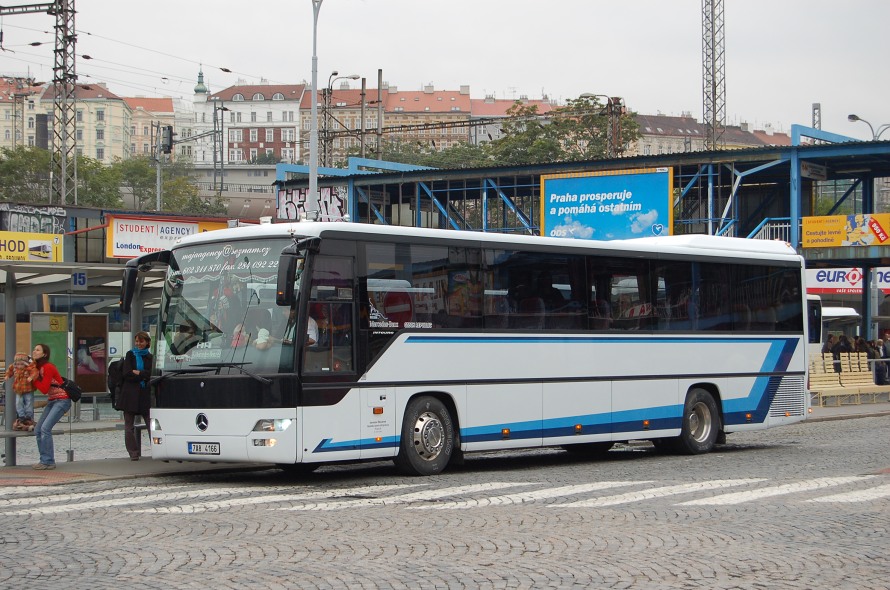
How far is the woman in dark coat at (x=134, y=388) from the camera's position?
675 inches

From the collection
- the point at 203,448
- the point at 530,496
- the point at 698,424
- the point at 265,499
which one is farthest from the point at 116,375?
the point at 698,424

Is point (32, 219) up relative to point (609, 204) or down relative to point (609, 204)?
down

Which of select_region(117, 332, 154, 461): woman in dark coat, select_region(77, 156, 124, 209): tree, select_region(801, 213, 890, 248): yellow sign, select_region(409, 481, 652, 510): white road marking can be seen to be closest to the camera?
select_region(409, 481, 652, 510): white road marking

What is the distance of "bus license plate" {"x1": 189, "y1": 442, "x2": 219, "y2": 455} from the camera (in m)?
14.6

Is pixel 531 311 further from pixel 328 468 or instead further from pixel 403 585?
pixel 403 585

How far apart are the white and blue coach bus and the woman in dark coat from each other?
1.44 m

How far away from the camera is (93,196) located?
107688 mm

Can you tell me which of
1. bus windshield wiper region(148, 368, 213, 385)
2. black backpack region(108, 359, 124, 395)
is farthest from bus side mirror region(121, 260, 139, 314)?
black backpack region(108, 359, 124, 395)

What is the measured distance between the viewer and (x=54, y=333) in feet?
83.9

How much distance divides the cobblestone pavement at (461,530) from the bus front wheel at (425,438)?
299 mm

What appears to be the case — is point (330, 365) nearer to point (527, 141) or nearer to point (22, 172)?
point (527, 141)

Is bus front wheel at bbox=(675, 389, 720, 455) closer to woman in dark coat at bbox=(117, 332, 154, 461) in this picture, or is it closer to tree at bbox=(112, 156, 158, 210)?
woman in dark coat at bbox=(117, 332, 154, 461)

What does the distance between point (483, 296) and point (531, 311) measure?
0.97m

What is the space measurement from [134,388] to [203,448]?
116 inches
